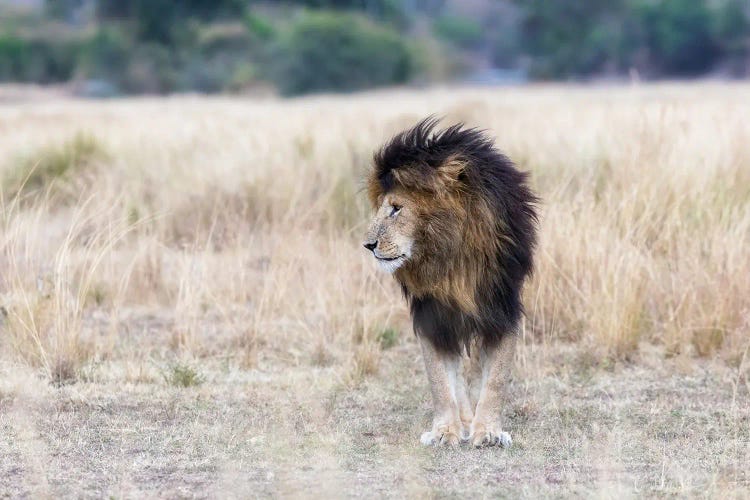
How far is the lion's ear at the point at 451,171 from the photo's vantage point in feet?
17.3

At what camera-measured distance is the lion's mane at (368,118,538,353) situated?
5316 mm

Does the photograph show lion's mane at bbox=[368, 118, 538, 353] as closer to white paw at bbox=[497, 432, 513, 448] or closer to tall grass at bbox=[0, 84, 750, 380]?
white paw at bbox=[497, 432, 513, 448]

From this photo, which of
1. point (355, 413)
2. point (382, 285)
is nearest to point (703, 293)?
point (382, 285)

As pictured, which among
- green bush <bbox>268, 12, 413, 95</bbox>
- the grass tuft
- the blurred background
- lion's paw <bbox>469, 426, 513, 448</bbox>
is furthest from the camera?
the blurred background

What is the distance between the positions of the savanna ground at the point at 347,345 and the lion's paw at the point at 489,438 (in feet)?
0.37

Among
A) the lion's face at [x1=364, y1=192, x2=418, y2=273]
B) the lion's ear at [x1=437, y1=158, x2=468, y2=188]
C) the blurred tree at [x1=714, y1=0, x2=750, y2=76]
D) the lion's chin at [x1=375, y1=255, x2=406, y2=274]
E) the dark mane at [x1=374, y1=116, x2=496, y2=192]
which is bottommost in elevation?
the blurred tree at [x1=714, y1=0, x2=750, y2=76]

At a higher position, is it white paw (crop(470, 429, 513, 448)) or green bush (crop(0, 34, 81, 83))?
white paw (crop(470, 429, 513, 448))

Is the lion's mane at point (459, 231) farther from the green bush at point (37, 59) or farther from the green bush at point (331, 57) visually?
the green bush at point (37, 59)

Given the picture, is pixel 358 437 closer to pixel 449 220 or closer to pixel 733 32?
pixel 449 220

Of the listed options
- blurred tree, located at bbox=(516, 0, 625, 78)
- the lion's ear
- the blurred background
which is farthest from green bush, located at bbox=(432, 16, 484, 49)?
the lion's ear

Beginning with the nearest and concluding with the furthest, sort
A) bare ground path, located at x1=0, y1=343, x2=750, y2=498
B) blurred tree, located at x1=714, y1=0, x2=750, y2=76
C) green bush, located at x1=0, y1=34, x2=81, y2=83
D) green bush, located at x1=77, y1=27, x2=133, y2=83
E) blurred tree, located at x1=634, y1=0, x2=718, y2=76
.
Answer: bare ground path, located at x1=0, y1=343, x2=750, y2=498
green bush, located at x1=77, y1=27, x2=133, y2=83
green bush, located at x1=0, y1=34, x2=81, y2=83
blurred tree, located at x1=714, y1=0, x2=750, y2=76
blurred tree, located at x1=634, y1=0, x2=718, y2=76

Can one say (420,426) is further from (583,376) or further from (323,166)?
(323,166)

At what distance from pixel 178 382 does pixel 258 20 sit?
47.6 meters

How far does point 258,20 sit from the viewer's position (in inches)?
2088
